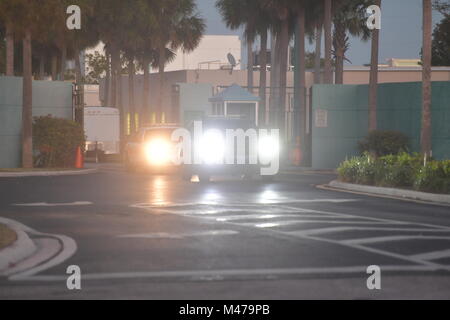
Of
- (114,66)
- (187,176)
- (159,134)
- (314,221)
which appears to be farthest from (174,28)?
(314,221)

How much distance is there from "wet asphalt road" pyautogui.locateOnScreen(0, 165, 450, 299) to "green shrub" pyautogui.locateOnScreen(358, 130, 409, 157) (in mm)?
11804

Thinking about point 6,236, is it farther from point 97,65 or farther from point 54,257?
point 97,65

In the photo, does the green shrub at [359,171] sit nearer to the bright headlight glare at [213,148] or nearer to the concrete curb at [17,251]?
the bright headlight glare at [213,148]

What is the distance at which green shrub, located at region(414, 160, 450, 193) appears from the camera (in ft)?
75.0

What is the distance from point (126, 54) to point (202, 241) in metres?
53.1

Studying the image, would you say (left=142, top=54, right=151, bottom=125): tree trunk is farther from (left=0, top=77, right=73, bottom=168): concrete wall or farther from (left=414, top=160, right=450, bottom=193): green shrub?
(left=414, top=160, right=450, bottom=193): green shrub

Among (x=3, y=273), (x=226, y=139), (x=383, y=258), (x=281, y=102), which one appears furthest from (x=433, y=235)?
(x=281, y=102)

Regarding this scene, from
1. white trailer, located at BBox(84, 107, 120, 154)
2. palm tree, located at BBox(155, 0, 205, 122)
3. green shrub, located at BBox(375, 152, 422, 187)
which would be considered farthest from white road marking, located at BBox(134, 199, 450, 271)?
palm tree, located at BBox(155, 0, 205, 122)

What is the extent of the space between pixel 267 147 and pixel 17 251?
1643 cm

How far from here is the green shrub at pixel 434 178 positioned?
2286cm

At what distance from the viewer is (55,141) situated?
3694 centimetres

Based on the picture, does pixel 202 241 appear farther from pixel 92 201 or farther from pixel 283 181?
pixel 283 181

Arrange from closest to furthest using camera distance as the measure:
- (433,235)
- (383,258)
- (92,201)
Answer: (383,258), (433,235), (92,201)
